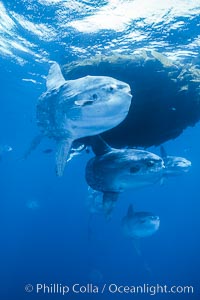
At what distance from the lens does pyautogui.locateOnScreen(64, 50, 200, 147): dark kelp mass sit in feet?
24.6

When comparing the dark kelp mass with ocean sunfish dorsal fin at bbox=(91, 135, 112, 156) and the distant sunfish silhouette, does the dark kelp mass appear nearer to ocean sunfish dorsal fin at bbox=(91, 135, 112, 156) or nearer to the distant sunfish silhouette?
ocean sunfish dorsal fin at bbox=(91, 135, 112, 156)

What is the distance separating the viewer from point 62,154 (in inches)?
197

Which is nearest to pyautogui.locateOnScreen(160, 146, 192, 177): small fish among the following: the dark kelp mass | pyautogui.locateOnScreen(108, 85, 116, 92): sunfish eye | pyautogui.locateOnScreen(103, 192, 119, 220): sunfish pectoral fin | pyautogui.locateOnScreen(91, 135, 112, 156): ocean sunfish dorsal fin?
the dark kelp mass

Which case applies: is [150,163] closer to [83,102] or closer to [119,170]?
[119,170]

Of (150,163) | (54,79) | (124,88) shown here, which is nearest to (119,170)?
(150,163)

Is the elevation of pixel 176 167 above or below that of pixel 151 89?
below

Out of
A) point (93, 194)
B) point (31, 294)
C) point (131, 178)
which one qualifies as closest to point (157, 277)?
point (31, 294)

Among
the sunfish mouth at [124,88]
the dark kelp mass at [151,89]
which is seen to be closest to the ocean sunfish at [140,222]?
the dark kelp mass at [151,89]

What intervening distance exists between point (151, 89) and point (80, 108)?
3.91m

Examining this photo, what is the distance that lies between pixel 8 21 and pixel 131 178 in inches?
434

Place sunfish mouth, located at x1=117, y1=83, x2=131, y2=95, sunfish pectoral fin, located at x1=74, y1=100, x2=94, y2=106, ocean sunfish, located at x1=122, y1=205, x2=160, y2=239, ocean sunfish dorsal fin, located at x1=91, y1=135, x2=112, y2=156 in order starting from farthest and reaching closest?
ocean sunfish, located at x1=122, y1=205, x2=160, y2=239 < ocean sunfish dorsal fin, located at x1=91, y1=135, x2=112, y2=156 < sunfish pectoral fin, located at x1=74, y1=100, x2=94, y2=106 < sunfish mouth, located at x1=117, y1=83, x2=131, y2=95

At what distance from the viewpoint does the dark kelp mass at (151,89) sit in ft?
24.6

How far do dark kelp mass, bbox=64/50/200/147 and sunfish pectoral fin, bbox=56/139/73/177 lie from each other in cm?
259

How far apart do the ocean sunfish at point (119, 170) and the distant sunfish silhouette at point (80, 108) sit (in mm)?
678
